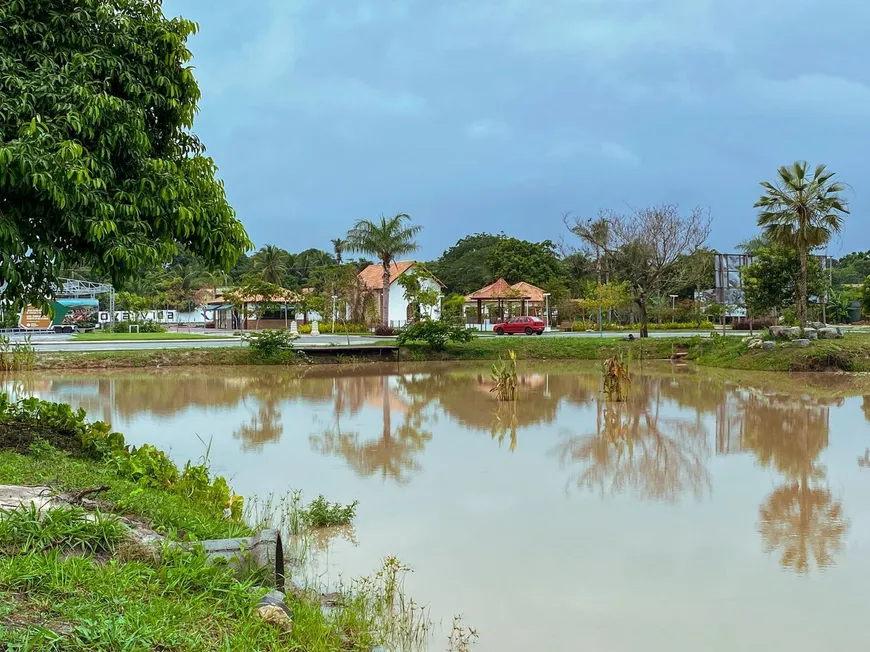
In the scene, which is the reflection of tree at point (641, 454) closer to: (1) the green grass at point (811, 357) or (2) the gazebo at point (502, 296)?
(1) the green grass at point (811, 357)

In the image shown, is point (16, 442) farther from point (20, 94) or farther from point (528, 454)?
point (528, 454)

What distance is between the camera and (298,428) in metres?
13.6

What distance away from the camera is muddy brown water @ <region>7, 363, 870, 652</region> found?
5.32 m

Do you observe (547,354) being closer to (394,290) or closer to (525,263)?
(394,290)

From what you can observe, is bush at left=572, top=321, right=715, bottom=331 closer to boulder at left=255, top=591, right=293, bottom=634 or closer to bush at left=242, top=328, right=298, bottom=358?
bush at left=242, top=328, right=298, bottom=358

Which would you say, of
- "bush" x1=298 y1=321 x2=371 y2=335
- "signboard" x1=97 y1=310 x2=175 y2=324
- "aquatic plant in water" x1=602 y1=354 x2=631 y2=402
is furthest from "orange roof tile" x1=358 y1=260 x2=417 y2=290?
"aquatic plant in water" x1=602 y1=354 x2=631 y2=402

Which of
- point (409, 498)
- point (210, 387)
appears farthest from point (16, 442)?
point (210, 387)

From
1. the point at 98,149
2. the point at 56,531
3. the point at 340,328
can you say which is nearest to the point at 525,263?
the point at 340,328

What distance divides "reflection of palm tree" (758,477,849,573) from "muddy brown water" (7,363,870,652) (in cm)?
3

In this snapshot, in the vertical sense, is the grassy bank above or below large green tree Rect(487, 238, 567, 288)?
below

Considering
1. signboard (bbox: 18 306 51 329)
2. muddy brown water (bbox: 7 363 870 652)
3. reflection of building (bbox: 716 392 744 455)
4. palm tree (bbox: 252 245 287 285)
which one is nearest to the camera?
muddy brown water (bbox: 7 363 870 652)

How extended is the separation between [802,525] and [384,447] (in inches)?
247

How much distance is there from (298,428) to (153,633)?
10250mm

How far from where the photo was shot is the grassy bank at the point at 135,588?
3482mm
